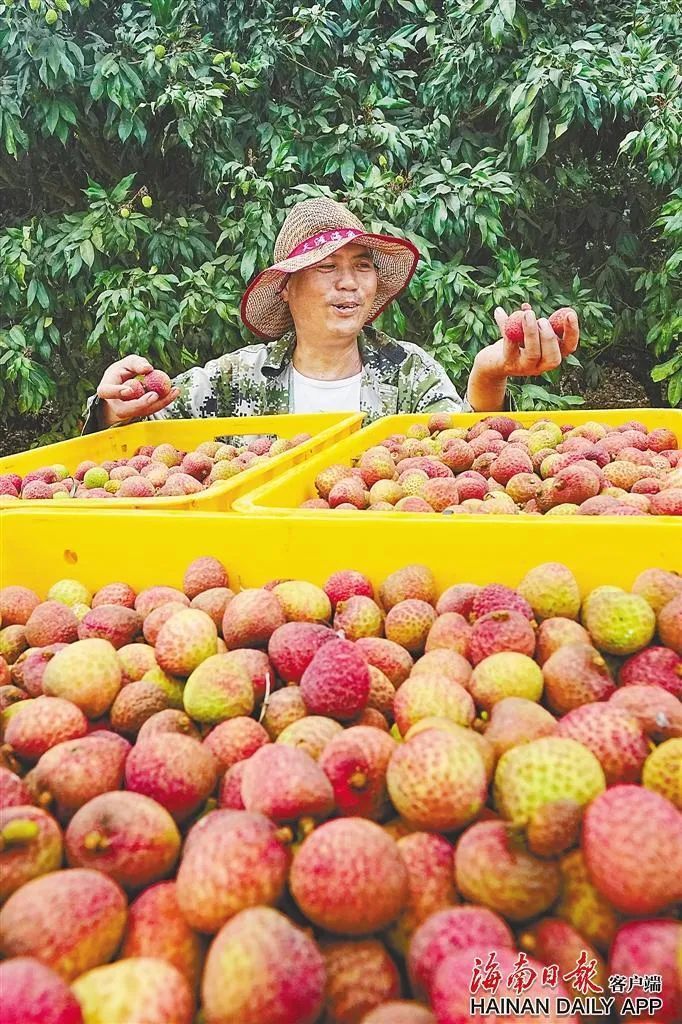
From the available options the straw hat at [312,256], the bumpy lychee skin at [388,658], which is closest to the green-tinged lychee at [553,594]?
the bumpy lychee skin at [388,658]

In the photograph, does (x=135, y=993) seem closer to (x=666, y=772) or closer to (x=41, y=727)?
(x=41, y=727)

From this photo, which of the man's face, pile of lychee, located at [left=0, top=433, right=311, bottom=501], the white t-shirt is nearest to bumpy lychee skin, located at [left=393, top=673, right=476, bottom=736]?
pile of lychee, located at [left=0, top=433, right=311, bottom=501]

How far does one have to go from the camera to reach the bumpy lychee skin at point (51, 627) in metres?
1.89

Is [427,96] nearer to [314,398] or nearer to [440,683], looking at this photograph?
[314,398]

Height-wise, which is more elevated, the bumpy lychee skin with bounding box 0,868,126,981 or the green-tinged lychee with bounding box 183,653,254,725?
the green-tinged lychee with bounding box 183,653,254,725

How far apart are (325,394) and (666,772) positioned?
3.74 meters

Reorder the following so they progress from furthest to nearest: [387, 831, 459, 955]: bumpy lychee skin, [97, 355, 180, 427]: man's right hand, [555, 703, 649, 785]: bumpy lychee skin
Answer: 1. [97, 355, 180, 427]: man's right hand
2. [555, 703, 649, 785]: bumpy lychee skin
3. [387, 831, 459, 955]: bumpy lychee skin

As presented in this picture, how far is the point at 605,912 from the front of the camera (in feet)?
3.59

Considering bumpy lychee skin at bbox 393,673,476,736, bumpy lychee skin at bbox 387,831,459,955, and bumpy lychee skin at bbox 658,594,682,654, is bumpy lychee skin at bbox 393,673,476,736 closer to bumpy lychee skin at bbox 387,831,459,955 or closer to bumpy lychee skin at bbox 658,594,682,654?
bumpy lychee skin at bbox 387,831,459,955

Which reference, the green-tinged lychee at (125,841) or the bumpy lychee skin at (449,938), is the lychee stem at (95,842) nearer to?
the green-tinged lychee at (125,841)

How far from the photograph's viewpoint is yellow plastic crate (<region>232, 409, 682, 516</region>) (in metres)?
2.13

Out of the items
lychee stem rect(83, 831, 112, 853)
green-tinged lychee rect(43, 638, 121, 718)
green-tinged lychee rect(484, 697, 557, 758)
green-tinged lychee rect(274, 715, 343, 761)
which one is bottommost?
lychee stem rect(83, 831, 112, 853)

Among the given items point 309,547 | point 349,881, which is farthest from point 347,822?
point 309,547

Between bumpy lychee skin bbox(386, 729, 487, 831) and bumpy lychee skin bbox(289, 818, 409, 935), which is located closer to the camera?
bumpy lychee skin bbox(289, 818, 409, 935)
